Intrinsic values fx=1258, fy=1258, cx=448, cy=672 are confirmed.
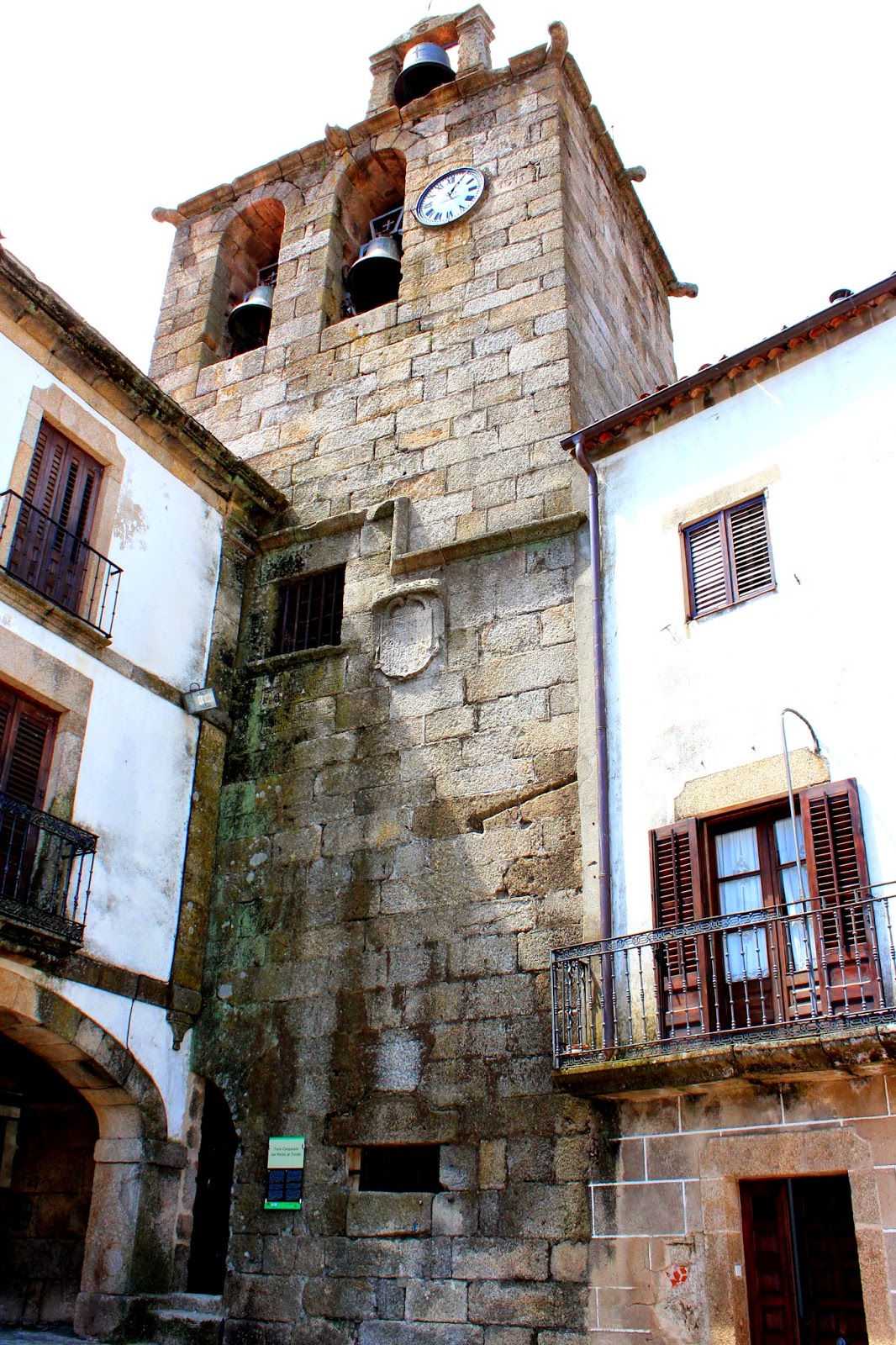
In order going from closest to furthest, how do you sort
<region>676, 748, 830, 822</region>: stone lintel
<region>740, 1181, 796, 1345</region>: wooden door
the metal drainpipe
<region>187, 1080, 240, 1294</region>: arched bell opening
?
<region>740, 1181, 796, 1345</region>: wooden door → <region>676, 748, 830, 822</region>: stone lintel → the metal drainpipe → <region>187, 1080, 240, 1294</region>: arched bell opening

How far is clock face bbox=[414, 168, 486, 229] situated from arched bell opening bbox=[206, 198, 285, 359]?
1982 millimetres

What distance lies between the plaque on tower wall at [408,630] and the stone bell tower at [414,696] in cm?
2

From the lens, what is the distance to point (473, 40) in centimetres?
1418

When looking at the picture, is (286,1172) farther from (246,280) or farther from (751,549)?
(246,280)

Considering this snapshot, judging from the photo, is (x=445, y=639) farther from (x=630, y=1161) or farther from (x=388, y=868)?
(x=630, y=1161)

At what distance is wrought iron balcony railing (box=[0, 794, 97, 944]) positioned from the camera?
8398mm

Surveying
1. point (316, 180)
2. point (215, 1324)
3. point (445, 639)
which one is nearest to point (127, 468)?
point (445, 639)

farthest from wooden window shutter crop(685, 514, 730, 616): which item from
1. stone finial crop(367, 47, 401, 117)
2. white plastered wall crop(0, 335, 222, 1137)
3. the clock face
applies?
stone finial crop(367, 47, 401, 117)

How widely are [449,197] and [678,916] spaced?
8204 millimetres

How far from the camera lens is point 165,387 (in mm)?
13781

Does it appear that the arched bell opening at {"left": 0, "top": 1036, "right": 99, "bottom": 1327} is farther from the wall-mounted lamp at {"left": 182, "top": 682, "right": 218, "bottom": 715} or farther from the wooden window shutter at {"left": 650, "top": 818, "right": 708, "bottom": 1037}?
the wooden window shutter at {"left": 650, "top": 818, "right": 708, "bottom": 1037}

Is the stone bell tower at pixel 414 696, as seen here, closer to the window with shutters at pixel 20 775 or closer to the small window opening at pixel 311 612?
the small window opening at pixel 311 612

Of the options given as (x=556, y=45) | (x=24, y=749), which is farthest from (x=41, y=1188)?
(x=556, y=45)

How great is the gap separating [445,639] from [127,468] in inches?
122
